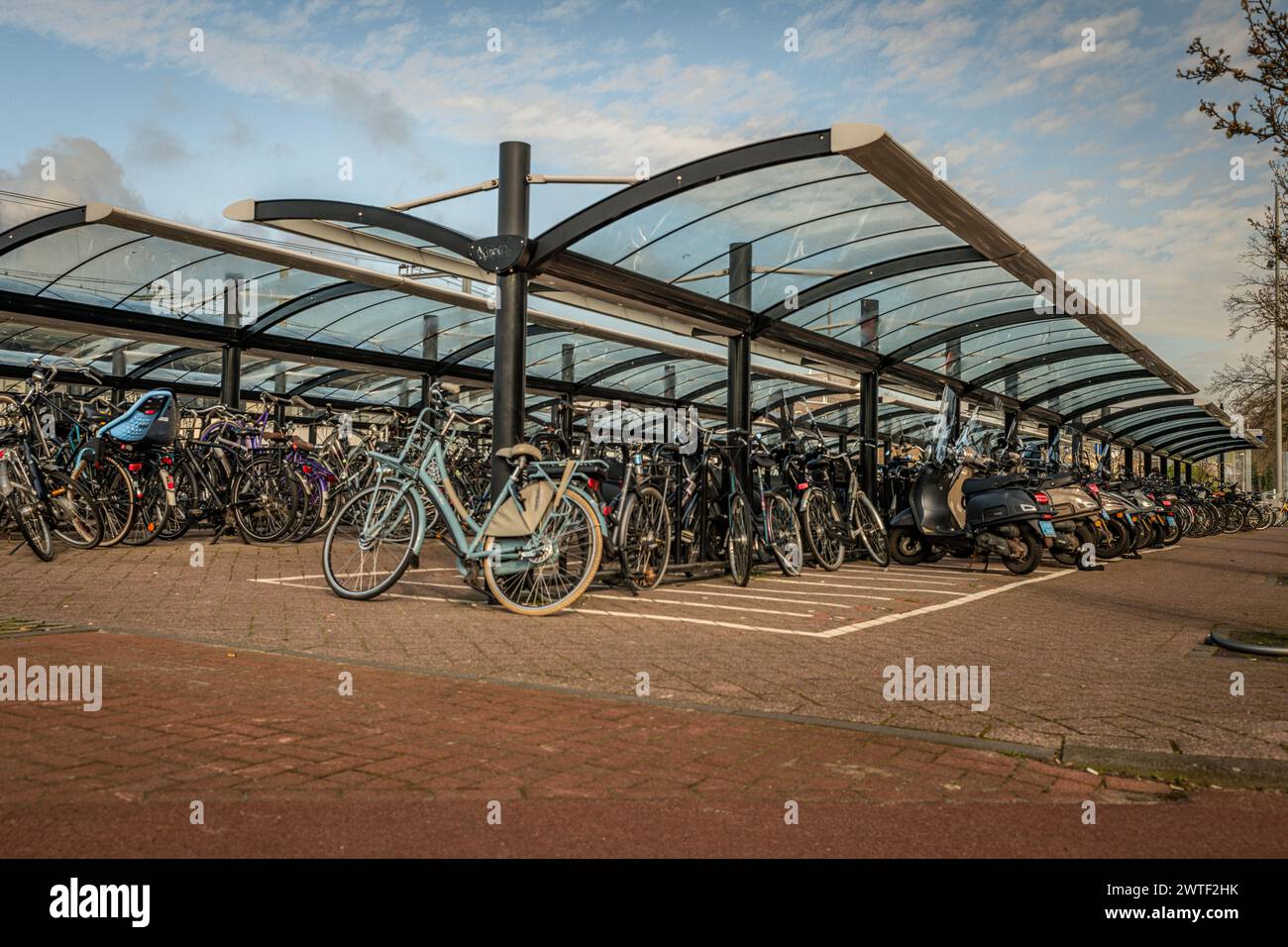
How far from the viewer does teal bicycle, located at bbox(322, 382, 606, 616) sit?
22.1 feet

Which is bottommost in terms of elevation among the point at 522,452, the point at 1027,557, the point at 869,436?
the point at 1027,557

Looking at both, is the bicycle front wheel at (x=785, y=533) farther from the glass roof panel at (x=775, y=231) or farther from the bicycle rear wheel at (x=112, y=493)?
the bicycle rear wheel at (x=112, y=493)

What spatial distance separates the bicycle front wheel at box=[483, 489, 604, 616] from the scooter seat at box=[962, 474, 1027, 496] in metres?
6.11

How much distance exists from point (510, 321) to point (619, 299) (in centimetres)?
204

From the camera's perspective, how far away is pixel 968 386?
16.1 metres

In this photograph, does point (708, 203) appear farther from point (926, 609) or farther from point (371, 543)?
point (371, 543)

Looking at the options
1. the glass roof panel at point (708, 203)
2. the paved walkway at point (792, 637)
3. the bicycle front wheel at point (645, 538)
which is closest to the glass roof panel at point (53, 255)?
the paved walkway at point (792, 637)

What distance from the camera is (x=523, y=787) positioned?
3.04 metres

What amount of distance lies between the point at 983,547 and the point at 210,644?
826cm

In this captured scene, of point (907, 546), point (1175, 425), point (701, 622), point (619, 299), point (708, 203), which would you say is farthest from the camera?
point (1175, 425)

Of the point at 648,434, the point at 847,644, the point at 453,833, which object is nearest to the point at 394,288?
the point at 648,434

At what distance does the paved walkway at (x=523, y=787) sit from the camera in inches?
103

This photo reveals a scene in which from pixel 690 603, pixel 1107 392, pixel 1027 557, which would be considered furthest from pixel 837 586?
pixel 1107 392
